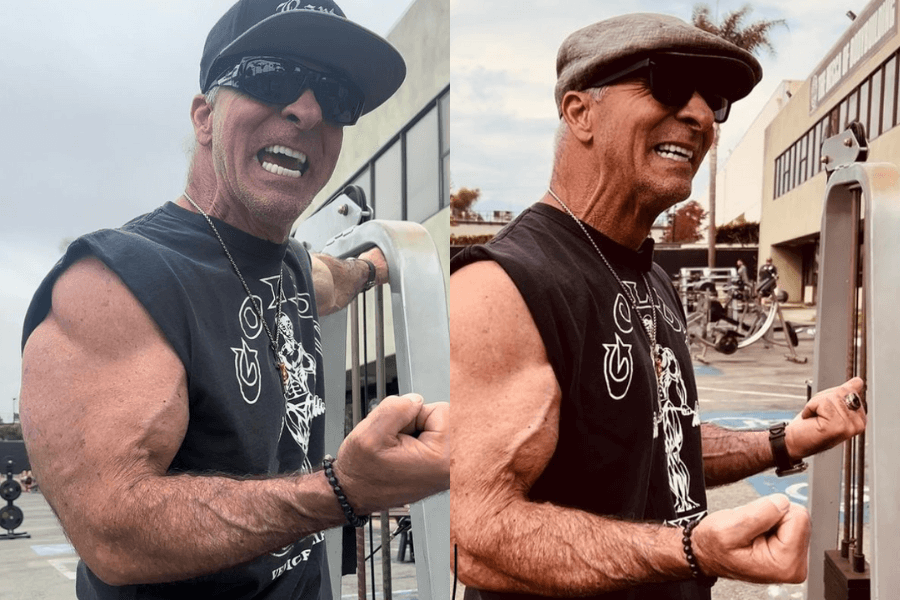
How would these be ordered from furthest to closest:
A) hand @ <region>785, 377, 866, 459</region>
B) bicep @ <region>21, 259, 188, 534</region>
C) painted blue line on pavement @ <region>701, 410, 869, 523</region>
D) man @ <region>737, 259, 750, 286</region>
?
man @ <region>737, 259, 750, 286</region> < painted blue line on pavement @ <region>701, 410, 869, 523</region> < hand @ <region>785, 377, 866, 459</region> < bicep @ <region>21, 259, 188, 534</region>

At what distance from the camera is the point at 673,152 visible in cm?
83

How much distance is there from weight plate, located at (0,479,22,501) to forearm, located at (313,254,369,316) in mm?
276

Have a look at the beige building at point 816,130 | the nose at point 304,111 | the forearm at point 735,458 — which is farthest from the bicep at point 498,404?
the beige building at point 816,130

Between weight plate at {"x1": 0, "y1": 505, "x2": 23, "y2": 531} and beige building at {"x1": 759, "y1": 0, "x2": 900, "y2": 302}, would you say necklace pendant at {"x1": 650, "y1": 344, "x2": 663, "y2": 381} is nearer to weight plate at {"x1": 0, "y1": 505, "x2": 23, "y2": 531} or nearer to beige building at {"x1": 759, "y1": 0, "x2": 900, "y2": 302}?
beige building at {"x1": 759, "y1": 0, "x2": 900, "y2": 302}

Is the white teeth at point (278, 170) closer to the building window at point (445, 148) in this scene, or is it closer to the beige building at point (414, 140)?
the beige building at point (414, 140)

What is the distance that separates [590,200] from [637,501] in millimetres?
302

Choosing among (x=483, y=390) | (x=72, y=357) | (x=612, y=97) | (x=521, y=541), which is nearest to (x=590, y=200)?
(x=612, y=97)

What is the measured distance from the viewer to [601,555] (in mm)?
730

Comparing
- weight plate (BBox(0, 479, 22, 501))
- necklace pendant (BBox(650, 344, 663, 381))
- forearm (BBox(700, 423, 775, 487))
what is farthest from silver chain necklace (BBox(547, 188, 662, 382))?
weight plate (BBox(0, 479, 22, 501))

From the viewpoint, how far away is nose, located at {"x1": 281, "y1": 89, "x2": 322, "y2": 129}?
66 cm

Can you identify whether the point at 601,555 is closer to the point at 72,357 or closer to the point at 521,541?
the point at 521,541

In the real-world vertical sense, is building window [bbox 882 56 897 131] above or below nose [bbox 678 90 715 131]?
above

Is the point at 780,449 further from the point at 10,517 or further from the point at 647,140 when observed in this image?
the point at 10,517

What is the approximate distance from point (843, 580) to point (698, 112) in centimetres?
79
